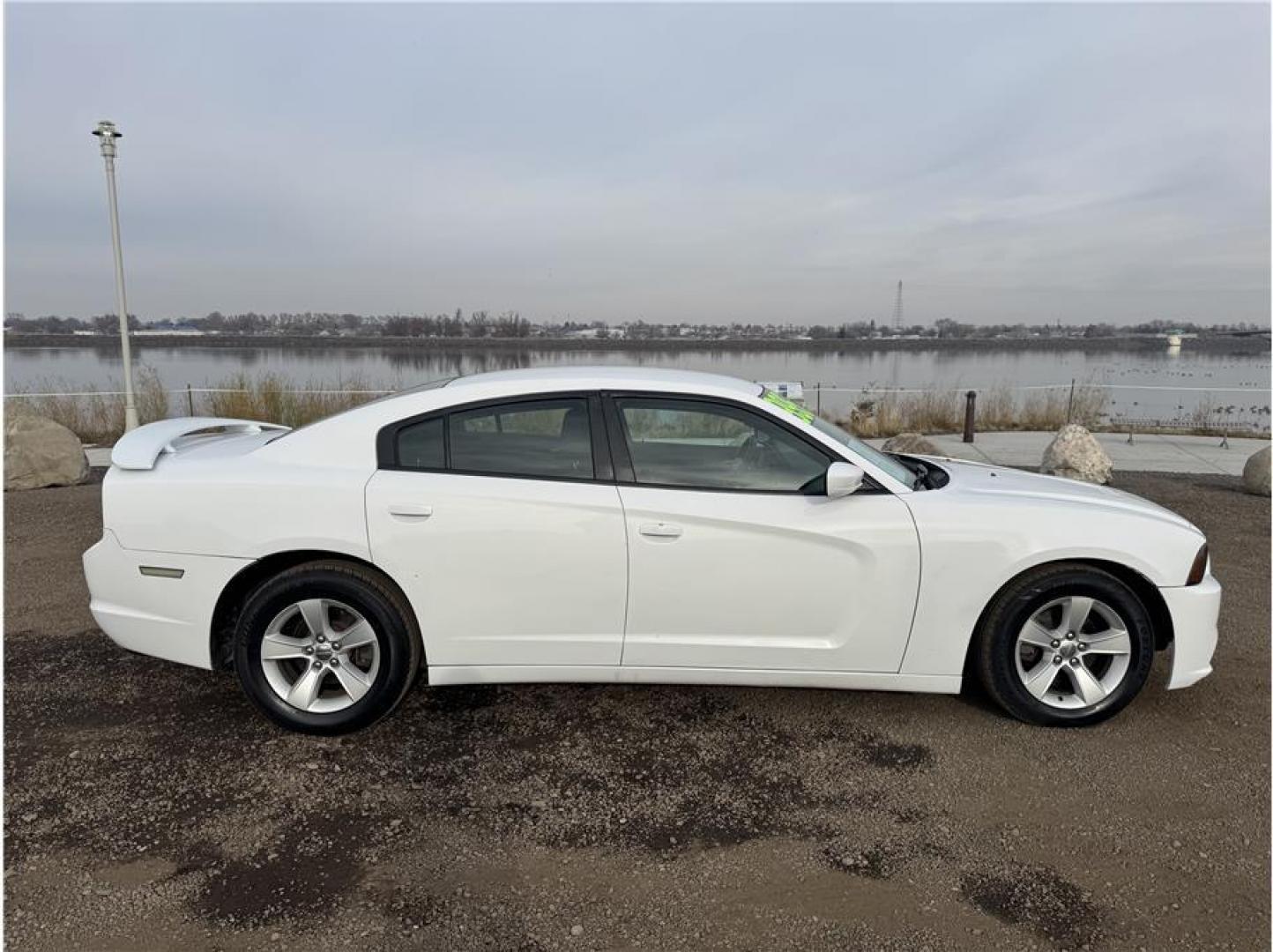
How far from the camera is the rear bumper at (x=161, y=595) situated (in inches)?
130

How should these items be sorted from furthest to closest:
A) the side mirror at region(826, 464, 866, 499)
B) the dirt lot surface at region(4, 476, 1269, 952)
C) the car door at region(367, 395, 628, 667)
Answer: the car door at region(367, 395, 628, 667)
the side mirror at region(826, 464, 866, 499)
the dirt lot surface at region(4, 476, 1269, 952)

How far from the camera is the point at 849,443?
3582 millimetres

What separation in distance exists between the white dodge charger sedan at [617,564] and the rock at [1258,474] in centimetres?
635

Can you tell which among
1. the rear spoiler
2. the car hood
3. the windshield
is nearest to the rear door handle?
the rear spoiler

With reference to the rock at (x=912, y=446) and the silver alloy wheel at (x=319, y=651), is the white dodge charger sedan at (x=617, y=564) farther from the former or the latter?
the rock at (x=912, y=446)

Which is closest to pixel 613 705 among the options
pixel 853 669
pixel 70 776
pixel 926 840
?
pixel 853 669

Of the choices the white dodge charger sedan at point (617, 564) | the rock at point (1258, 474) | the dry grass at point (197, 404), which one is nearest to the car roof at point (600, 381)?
the white dodge charger sedan at point (617, 564)

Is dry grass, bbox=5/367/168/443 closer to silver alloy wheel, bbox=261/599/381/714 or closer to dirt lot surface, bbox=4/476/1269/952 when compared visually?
dirt lot surface, bbox=4/476/1269/952

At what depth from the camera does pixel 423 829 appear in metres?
2.74

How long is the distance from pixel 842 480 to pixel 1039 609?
1088 millimetres

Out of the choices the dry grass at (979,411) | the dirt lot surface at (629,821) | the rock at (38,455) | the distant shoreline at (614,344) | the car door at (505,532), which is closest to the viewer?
the dirt lot surface at (629,821)

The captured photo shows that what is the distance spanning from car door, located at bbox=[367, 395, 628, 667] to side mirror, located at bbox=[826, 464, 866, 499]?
87cm

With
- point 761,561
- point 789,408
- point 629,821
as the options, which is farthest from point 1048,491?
point 629,821

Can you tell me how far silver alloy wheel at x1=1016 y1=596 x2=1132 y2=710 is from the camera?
130 inches
